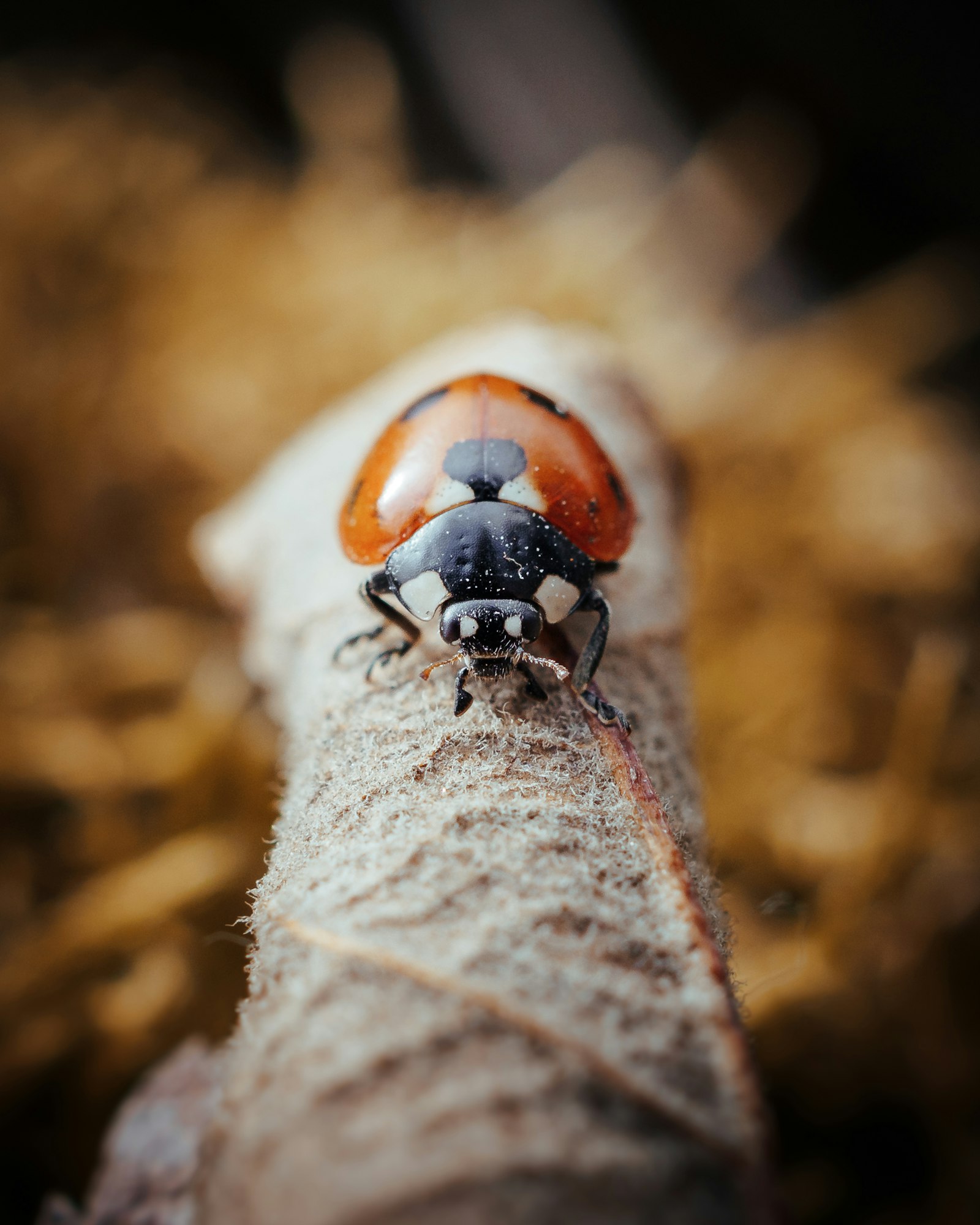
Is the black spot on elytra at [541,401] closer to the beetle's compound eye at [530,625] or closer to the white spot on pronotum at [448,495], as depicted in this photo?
the white spot on pronotum at [448,495]

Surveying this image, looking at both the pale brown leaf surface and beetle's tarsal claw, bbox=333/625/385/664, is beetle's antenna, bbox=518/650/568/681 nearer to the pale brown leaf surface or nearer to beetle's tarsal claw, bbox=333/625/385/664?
the pale brown leaf surface

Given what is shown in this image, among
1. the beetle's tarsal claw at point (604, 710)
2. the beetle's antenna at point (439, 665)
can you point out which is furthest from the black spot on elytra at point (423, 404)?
the beetle's tarsal claw at point (604, 710)

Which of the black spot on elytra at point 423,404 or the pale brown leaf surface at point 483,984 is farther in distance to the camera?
the black spot on elytra at point 423,404

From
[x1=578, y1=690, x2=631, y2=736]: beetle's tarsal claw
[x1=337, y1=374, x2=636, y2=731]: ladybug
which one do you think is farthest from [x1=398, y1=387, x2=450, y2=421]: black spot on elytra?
[x1=578, y1=690, x2=631, y2=736]: beetle's tarsal claw

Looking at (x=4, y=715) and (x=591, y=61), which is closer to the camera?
(x=4, y=715)

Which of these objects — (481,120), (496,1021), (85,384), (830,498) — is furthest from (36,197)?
(496,1021)

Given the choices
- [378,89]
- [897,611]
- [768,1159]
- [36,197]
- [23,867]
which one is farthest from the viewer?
[378,89]

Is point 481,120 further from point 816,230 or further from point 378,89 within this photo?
point 816,230
